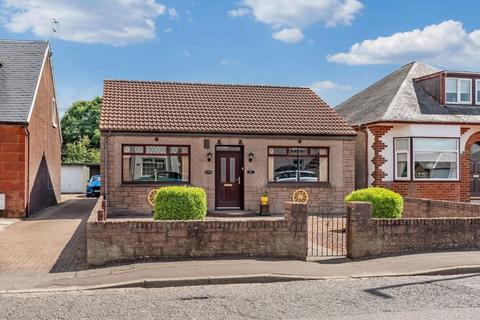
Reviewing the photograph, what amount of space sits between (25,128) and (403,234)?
43.4 feet

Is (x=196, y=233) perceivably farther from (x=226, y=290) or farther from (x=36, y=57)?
(x=36, y=57)

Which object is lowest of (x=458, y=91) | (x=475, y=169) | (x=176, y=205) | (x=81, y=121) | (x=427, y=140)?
(x=176, y=205)

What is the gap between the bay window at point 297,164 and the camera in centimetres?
2017

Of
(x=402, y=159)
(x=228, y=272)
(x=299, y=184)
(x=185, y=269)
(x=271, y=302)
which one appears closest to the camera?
(x=271, y=302)

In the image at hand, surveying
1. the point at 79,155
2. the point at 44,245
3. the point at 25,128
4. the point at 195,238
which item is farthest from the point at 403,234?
the point at 79,155

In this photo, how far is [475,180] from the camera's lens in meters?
23.2

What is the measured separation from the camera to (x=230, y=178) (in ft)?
65.3

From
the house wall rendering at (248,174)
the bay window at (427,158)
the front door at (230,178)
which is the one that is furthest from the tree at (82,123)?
the bay window at (427,158)

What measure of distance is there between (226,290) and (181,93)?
48.7ft

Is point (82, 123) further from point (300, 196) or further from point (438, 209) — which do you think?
point (438, 209)

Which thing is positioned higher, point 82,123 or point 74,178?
point 82,123

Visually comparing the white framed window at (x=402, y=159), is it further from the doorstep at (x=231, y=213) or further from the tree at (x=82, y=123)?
the tree at (x=82, y=123)

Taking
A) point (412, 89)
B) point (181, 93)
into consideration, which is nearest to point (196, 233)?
point (181, 93)

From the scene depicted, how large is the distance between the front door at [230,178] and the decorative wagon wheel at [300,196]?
205cm
